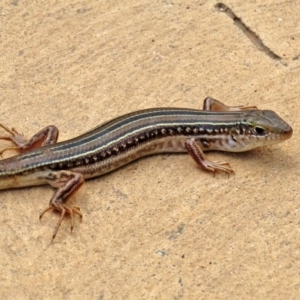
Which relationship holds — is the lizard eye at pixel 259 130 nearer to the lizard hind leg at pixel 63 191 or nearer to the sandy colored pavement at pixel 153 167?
the sandy colored pavement at pixel 153 167

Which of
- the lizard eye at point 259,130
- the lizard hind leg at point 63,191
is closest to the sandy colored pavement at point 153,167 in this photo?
the lizard hind leg at point 63,191

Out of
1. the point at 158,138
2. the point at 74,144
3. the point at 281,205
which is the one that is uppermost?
the point at 74,144

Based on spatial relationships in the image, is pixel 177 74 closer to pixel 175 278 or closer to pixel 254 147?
pixel 254 147

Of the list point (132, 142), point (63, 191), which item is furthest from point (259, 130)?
point (63, 191)

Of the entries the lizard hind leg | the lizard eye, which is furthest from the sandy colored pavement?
the lizard eye

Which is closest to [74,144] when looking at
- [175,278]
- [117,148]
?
[117,148]

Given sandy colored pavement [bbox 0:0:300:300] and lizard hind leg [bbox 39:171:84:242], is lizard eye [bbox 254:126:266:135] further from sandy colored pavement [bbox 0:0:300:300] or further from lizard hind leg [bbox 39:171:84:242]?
lizard hind leg [bbox 39:171:84:242]
